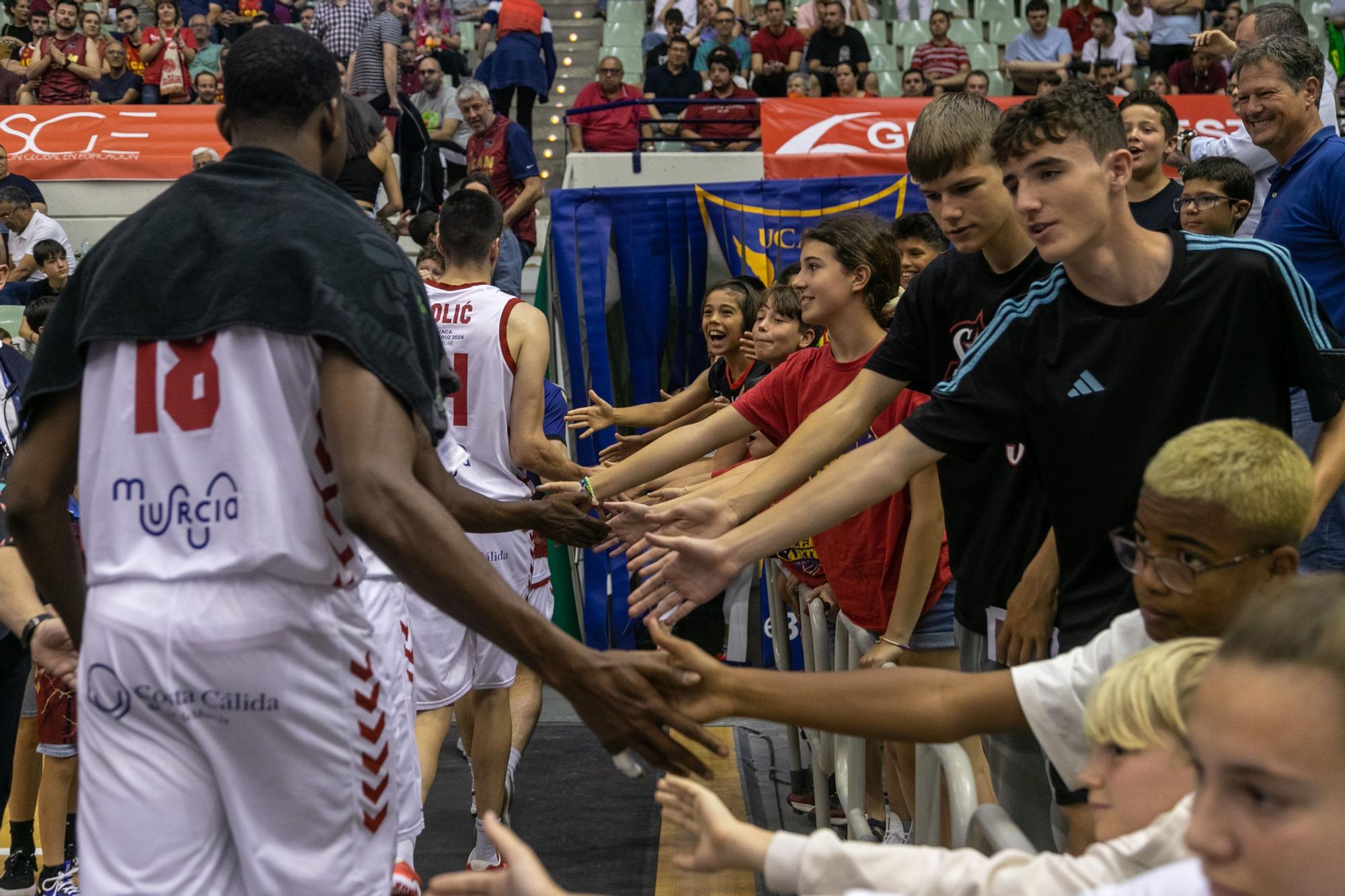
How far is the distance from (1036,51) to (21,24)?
461 inches

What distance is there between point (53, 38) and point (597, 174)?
22.8ft

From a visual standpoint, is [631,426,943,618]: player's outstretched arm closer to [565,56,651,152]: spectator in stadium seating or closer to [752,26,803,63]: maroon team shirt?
[565,56,651,152]: spectator in stadium seating

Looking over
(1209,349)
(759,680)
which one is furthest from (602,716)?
(1209,349)

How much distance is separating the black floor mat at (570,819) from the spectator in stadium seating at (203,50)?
1049cm

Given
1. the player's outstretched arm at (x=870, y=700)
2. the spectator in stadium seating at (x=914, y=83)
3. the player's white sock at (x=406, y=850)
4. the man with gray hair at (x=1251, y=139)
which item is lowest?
the player's white sock at (x=406, y=850)

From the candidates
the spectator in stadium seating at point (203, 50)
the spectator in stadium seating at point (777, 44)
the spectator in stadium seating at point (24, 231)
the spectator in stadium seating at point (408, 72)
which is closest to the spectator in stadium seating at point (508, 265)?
the spectator in stadium seating at point (24, 231)

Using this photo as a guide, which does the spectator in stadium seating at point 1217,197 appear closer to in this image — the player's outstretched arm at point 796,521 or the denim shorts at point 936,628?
the denim shorts at point 936,628

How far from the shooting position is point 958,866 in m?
1.79

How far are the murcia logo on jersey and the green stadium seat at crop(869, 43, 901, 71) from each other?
14.3m

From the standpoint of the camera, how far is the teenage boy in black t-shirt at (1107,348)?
2688mm

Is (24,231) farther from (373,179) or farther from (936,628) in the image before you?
(936,628)

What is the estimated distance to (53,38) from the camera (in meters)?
14.4

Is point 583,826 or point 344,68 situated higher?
point 344,68

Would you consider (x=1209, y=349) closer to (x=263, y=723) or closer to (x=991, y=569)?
(x=991, y=569)
